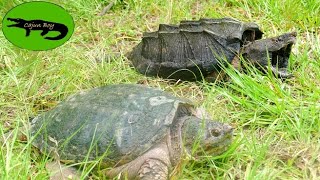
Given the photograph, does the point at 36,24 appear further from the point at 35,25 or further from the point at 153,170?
the point at 153,170

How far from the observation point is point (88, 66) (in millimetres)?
3422

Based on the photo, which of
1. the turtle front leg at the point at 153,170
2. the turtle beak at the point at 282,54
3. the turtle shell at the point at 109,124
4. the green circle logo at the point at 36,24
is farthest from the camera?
the turtle beak at the point at 282,54

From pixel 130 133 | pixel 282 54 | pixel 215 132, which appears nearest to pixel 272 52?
pixel 282 54

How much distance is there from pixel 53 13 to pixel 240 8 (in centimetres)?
210

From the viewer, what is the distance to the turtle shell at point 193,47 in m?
3.36

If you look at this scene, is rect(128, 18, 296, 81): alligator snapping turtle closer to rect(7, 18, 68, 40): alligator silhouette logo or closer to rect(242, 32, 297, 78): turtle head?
rect(242, 32, 297, 78): turtle head

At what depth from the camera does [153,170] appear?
90.3 inches

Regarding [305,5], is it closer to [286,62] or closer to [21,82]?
[286,62]

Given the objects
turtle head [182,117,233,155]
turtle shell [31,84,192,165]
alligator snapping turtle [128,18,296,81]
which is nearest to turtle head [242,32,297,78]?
alligator snapping turtle [128,18,296,81]

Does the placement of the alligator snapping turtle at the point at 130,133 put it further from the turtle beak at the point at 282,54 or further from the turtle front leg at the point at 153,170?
the turtle beak at the point at 282,54

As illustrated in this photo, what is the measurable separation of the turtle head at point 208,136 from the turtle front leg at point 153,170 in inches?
6.9

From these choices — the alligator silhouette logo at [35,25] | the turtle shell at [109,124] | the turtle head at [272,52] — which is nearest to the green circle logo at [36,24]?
the alligator silhouette logo at [35,25]

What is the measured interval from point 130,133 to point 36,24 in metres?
0.73

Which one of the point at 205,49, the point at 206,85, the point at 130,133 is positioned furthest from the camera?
the point at 205,49
